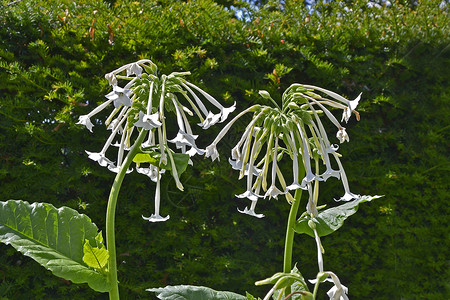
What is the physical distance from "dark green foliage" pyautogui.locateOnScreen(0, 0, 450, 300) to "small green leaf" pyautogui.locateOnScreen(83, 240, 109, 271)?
169 cm

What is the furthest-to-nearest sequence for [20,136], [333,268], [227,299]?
[333,268] < [20,136] < [227,299]

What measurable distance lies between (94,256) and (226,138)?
6.82 ft

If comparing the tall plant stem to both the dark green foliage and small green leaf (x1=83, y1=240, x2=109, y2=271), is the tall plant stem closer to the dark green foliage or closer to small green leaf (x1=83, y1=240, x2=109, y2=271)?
small green leaf (x1=83, y1=240, x2=109, y2=271)

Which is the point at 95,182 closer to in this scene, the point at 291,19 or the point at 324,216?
the point at 324,216

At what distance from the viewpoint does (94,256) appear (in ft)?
4.79

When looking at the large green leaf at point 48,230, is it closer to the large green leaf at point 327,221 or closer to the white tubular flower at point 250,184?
the white tubular flower at point 250,184

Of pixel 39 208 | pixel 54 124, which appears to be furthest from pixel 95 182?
pixel 39 208

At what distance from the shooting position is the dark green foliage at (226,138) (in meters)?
3.12

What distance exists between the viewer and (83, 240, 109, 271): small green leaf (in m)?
1.44

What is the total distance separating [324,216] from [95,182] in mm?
2023

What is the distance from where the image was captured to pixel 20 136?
307cm

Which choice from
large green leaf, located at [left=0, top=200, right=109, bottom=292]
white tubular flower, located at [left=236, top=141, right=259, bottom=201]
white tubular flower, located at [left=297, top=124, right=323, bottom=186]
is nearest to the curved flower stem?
large green leaf, located at [left=0, top=200, right=109, bottom=292]

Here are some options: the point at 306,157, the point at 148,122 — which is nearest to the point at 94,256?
the point at 148,122

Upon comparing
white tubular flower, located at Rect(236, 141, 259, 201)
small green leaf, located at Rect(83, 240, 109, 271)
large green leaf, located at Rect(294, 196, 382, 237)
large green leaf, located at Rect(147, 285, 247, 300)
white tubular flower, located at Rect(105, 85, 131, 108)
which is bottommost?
large green leaf, located at Rect(147, 285, 247, 300)
